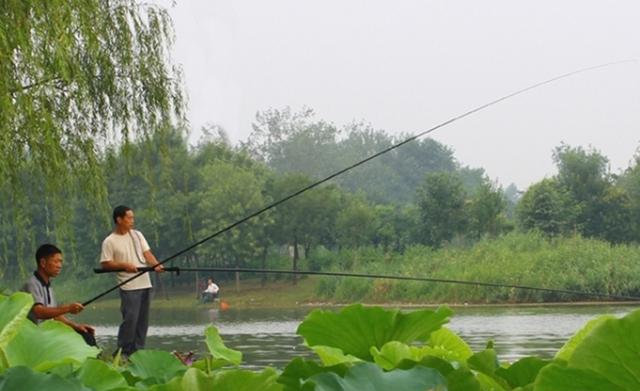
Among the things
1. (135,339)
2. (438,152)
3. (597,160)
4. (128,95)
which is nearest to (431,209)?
(597,160)

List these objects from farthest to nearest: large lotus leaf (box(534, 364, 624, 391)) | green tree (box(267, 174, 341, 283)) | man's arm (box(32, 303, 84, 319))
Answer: green tree (box(267, 174, 341, 283)) → man's arm (box(32, 303, 84, 319)) → large lotus leaf (box(534, 364, 624, 391))

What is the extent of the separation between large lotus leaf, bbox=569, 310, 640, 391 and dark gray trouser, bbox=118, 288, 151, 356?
7.48 meters

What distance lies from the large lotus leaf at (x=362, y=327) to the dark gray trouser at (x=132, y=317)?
7001mm

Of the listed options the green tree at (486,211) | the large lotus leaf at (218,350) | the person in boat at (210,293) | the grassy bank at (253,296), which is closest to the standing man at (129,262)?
the large lotus leaf at (218,350)

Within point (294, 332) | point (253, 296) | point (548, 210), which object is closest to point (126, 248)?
point (294, 332)

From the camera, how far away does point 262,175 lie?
178 ft

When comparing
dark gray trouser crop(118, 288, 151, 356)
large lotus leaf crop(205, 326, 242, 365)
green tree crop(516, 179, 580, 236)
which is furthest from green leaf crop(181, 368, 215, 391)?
green tree crop(516, 179, 580, 236)

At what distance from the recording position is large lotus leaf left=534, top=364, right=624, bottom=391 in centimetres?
92

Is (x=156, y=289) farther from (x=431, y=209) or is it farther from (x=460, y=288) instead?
(x=460, y=288)

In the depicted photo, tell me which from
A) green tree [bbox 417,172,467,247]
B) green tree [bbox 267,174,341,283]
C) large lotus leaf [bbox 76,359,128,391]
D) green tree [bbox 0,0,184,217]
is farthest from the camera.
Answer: green tree [bbox 267,174,341,283]

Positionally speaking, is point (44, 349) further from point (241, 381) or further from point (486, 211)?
point (486, 211)

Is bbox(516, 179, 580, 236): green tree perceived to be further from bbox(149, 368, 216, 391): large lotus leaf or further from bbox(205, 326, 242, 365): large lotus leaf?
bbox(149, 368, 216, 391): large lotus leaf

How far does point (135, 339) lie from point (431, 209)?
38.9m

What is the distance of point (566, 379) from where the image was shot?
3.03 feet
